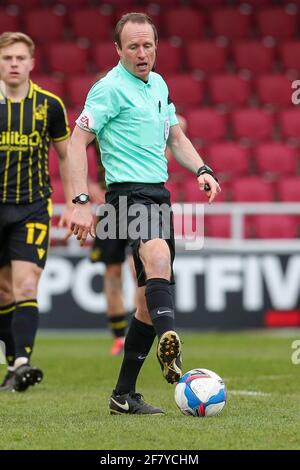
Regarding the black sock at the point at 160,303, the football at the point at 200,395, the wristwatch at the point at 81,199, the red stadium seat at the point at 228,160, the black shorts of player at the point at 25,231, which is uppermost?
the red stadium seat at the point at 228,160

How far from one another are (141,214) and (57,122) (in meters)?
1.88

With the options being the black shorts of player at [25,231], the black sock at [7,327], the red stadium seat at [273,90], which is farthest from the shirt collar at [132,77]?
the red stadium seat at [273,90]

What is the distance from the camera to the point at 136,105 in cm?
574

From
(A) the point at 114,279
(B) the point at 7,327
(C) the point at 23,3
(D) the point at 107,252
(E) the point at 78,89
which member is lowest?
(B) the point at 7,327

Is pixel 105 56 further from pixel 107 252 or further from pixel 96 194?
pixel 96 194

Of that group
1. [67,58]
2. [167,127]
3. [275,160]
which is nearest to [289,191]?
[275,160]

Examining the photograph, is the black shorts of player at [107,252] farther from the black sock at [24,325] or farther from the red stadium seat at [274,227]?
the red stadium seat at [274,227]

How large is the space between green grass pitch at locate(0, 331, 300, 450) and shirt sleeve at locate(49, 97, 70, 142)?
1.65 meters

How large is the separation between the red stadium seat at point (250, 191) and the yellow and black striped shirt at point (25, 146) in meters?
6.76

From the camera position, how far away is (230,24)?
17141mm

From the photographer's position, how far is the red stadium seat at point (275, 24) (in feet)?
56.1
